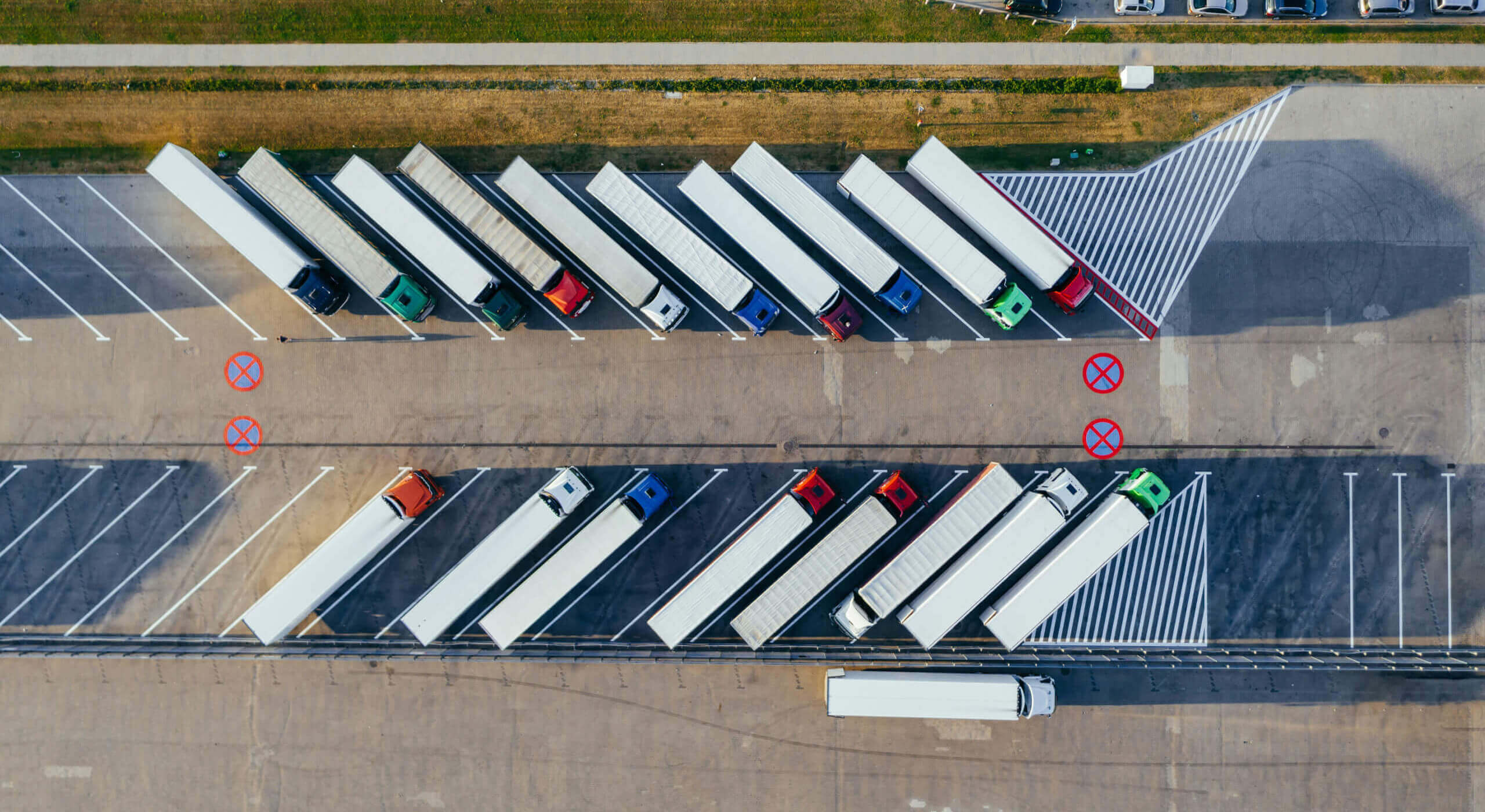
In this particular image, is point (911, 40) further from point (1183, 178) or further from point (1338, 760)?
point (1338, 760)

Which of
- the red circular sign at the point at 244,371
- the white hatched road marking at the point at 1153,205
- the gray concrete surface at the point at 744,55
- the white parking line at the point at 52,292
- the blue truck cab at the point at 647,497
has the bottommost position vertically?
the blue truck cab at the point at 647,497

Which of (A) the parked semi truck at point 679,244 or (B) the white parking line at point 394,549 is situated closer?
(A) the parked semi truck at point 679,244

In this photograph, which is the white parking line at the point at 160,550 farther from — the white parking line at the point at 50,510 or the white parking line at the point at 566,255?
the white parking line at the point at 566,255

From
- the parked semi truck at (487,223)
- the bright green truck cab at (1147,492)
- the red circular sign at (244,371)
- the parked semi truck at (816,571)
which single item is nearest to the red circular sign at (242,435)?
the red circular sign at (244,371)

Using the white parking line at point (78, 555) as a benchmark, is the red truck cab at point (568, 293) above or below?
above

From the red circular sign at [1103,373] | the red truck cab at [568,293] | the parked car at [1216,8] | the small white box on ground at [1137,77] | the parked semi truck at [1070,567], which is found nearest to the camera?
the parked semi truck at [1070,567]

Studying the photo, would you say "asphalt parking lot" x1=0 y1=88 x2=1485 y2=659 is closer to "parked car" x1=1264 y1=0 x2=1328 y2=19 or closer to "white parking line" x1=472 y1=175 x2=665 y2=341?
"white parking line" x1=472 y1=175 x2=665 y2=341

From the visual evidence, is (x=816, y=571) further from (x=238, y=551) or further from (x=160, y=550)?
(x=160, y=550)
